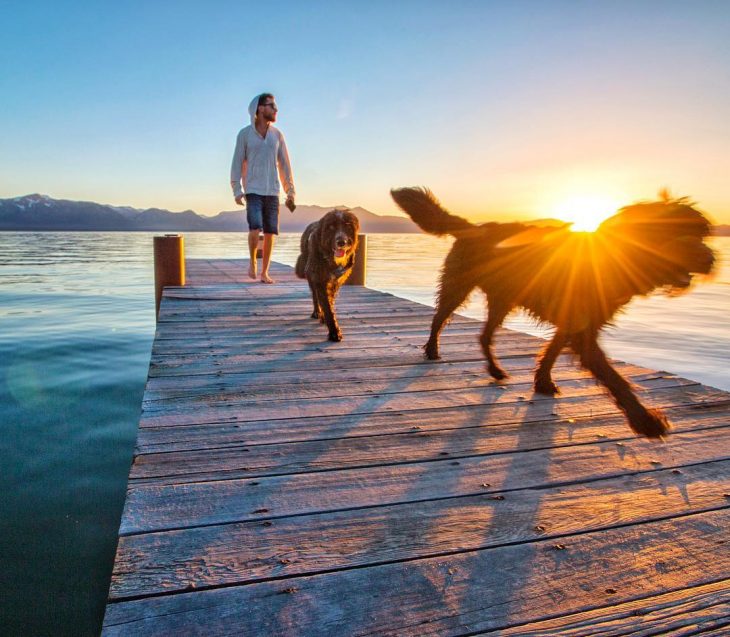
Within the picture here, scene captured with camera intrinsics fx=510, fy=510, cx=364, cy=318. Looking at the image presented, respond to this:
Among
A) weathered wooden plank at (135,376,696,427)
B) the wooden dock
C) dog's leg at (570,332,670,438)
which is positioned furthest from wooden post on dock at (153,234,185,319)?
Answer: dog's leg at (570,332,670,438)

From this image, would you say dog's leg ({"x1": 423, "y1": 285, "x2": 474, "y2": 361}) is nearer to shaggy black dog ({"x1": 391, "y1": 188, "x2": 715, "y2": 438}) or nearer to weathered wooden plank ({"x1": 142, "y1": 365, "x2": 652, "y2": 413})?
shaggy black dog ({"x1": 391, "y1": 188, "x2": 715, "y2": 438})

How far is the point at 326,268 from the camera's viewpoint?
491 cm

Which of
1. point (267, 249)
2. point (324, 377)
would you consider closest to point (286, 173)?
point (267, 249)

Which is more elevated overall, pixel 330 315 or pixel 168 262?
pixel 168 262

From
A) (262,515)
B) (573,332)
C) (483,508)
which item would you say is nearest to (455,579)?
(483,508)

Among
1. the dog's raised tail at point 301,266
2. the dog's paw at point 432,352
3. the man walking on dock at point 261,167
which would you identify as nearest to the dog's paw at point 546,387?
the dog's paw at point 432,352

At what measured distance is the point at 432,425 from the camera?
2.66 metres

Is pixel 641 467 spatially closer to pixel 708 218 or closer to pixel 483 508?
pixel 483 508

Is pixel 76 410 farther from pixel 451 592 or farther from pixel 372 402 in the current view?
pixel 451 592

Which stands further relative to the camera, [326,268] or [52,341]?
[52,341]

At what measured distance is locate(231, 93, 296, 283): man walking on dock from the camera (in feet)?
23.8

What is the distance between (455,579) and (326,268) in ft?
12.2

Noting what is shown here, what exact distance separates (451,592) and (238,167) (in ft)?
23.1

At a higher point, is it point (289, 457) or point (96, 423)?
point (289, 457)
